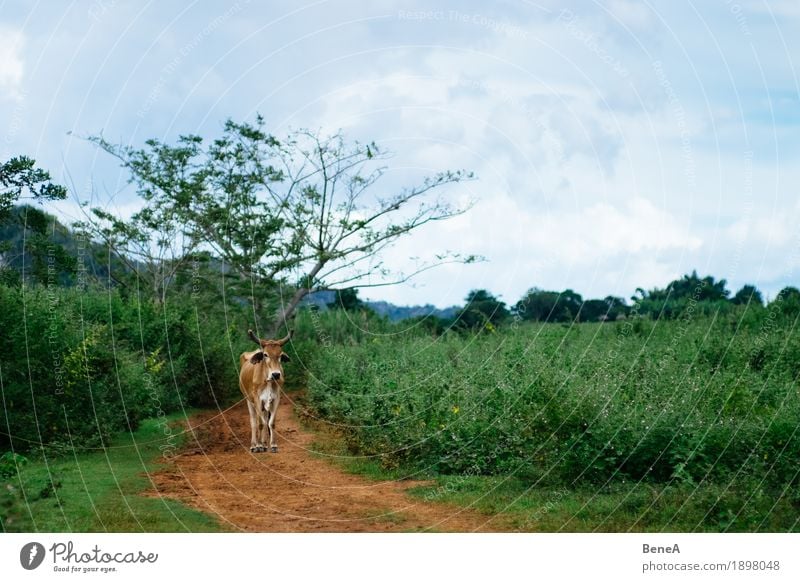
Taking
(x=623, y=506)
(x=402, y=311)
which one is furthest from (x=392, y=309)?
(x=623, y=506)

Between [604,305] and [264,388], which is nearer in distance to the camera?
[264,388]

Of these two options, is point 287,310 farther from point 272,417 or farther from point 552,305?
point 272,417

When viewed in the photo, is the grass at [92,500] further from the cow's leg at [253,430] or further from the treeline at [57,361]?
the cow's leg at [253,430]

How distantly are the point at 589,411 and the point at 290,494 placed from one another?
358cm

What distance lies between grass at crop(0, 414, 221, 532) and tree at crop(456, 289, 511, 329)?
40.7 ft

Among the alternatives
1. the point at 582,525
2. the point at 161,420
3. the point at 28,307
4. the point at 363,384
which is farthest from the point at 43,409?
the point at 582,525

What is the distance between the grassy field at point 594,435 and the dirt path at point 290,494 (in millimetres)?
463

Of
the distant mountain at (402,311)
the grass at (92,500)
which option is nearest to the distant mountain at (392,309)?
the distant mountain at (402,311)

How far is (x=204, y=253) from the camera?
2172 cm

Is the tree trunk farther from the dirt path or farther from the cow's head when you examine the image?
the cow's head

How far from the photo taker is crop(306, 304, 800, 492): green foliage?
9.91 meters

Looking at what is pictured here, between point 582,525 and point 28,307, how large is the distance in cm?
800

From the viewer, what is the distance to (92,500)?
1003cm

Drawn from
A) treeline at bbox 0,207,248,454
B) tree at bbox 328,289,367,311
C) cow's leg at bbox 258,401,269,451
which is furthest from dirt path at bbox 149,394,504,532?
tree at bbox 328,289,367,311
